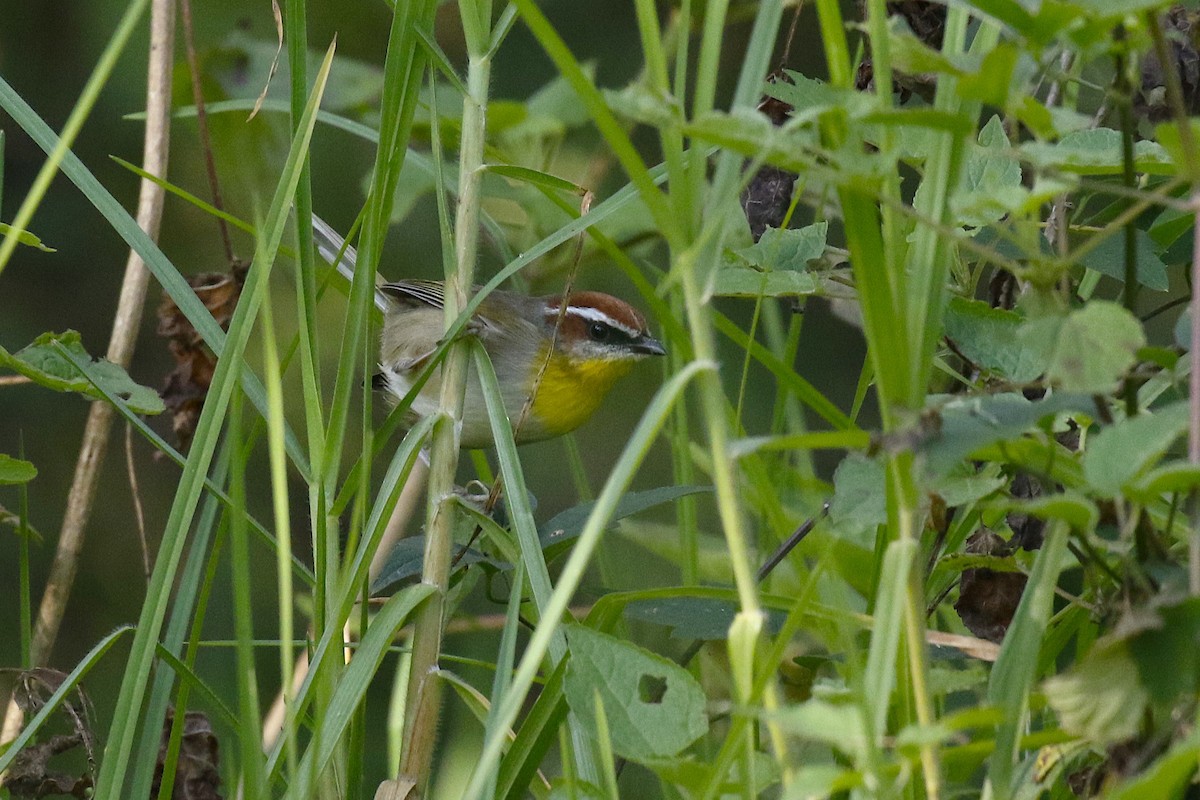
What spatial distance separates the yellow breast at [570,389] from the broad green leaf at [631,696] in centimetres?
211

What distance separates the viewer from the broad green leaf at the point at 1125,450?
0.89 meters

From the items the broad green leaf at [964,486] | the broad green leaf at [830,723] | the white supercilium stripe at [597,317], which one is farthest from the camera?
the white supercilium stripe at [597,317]

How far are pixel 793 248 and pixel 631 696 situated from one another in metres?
0.68

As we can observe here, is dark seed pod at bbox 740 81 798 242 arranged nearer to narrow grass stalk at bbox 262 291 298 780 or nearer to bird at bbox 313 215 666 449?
narrow grass stalk at bbox 262 291 298 780

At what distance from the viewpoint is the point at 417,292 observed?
3.73 meters

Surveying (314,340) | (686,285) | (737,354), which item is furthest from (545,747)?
(737,354)

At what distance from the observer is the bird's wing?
12.1 ft

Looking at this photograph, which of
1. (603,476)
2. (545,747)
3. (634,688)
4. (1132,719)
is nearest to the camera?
(1132,719)

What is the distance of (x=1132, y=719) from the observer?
968 millimetres

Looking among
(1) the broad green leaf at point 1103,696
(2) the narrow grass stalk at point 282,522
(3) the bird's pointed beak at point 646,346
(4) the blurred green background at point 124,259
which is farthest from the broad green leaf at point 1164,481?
(4) the blurred green background at point 124,259

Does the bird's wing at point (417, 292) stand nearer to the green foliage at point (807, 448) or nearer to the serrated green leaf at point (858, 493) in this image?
the green foliage at point (807, 448)

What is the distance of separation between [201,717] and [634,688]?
0.95 meters

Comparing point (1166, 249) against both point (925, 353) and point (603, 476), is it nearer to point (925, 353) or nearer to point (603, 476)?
point (925, 353)

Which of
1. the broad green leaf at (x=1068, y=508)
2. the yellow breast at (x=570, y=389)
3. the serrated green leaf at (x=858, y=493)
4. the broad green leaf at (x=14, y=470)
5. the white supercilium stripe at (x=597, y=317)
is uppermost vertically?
the broad green leaf at (x=1068, y=508)
